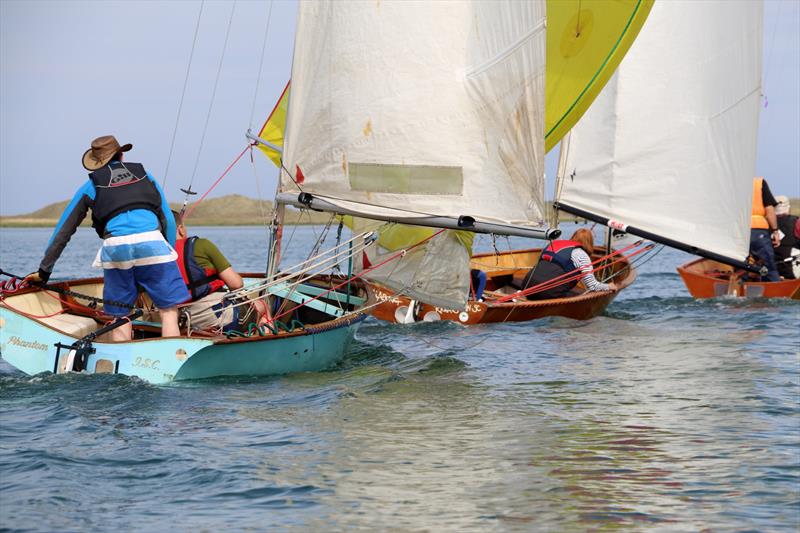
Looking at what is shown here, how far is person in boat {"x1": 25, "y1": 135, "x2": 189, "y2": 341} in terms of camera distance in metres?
9.91

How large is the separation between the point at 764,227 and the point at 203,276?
11634mm

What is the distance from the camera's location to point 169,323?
1020cm

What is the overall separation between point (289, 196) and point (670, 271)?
977 inches

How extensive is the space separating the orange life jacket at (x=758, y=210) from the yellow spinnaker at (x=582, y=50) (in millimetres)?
5339

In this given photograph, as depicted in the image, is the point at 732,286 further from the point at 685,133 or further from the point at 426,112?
the point at 426,112

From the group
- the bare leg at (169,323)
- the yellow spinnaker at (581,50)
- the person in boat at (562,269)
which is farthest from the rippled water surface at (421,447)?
the yellow spinnaker at (581,50)

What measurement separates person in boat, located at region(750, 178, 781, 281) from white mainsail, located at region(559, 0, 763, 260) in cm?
136

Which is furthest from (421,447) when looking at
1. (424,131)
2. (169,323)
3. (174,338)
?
(424,131)

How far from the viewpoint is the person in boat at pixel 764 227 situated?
1886 cm

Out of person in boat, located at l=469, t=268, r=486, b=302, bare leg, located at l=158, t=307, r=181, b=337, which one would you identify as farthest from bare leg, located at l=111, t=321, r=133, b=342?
person in boat, located at l=469, t=268, r=486, b=302

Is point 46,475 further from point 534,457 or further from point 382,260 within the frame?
point 382,260

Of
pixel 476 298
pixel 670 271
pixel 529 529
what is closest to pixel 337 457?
pixel 529 529

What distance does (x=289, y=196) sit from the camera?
442 inches

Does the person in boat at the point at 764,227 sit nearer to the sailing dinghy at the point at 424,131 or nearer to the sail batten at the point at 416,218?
the sailing dinghy at the point at 424,131
